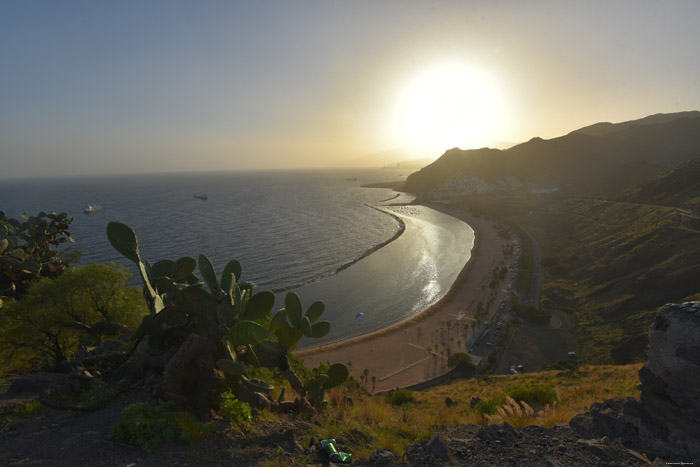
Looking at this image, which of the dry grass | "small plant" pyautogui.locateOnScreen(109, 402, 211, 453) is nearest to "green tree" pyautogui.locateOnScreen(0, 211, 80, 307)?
"small plant" pyautogui.locateOnScreen(109, 402, 211, 453)

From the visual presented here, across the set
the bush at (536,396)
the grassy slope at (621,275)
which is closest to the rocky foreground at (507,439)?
Answer: the bush at (536,396)

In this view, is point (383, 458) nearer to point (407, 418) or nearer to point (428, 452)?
point (428, 452)

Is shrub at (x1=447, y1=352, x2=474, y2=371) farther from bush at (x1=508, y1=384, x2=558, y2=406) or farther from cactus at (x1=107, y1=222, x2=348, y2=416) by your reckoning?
cactus at (x1=107, y1=222, x2=348, y2=416)

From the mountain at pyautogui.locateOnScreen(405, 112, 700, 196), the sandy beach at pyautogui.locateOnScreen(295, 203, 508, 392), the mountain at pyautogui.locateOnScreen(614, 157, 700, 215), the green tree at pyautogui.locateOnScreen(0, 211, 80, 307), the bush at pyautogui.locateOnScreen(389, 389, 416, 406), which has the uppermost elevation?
the mountain at pyautogui.locateOnScreen(405, 112, 700, 196)

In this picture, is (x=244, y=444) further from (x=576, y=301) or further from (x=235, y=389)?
(x=576, y=301)

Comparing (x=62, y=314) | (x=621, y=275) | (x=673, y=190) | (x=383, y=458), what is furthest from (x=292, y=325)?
(x=673, y=190)
